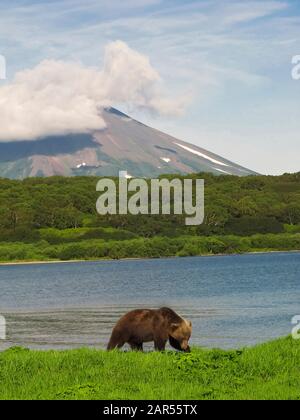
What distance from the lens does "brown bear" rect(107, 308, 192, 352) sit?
Answer: 1753cm

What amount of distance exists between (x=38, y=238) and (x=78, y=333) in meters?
133

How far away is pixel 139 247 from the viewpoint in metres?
154

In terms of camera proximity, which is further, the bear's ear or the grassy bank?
the grassy bank

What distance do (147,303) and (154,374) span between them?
43281 millimetres

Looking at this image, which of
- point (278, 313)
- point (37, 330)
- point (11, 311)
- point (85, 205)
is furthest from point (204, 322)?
point (85, 205)

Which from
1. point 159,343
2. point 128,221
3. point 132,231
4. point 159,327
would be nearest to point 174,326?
point 159,327

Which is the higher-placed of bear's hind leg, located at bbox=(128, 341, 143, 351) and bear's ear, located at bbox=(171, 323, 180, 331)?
bear's ear, located at bbox=(171, 323, 180, 331)

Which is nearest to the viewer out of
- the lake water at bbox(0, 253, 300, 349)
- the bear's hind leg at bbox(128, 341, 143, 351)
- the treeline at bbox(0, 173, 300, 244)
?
the bear's hind leg at bbox(128, 341, 143, 351)

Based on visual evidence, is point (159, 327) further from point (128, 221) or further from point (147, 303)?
point (128, 221)

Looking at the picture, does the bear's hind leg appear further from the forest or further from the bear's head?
the forest

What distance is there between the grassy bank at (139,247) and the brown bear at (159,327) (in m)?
132

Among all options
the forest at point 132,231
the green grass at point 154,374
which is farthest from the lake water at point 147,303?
the forest at point 132,231

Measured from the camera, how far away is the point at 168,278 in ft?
298

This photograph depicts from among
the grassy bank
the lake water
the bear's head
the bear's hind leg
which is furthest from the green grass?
the grassy bank
